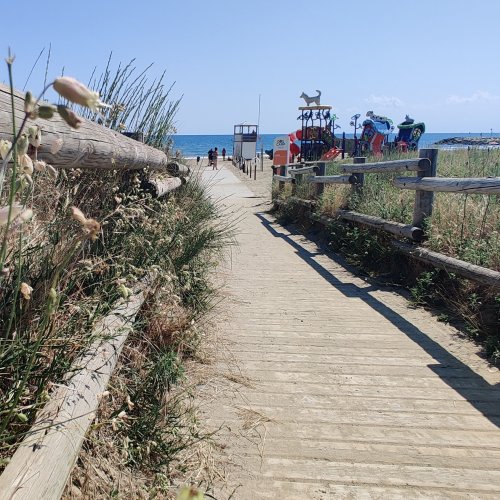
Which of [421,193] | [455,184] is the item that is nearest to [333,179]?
[421,193]

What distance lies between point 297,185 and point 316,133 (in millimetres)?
11459

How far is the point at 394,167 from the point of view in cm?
767

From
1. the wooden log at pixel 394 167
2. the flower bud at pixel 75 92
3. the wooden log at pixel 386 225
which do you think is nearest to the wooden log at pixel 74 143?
the flower bud at pixel 75 92

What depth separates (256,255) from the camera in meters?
9.35

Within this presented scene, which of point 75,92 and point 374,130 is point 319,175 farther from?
point 374,130

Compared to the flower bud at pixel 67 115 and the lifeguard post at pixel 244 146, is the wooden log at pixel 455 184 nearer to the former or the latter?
the flower bud at pixel 67 115

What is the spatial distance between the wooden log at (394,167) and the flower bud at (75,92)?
622 centimetres

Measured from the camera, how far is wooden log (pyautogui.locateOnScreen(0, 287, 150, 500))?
5.06 feet

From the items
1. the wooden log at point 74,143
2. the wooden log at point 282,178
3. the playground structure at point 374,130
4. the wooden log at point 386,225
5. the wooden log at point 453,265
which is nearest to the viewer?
the wooden log at point 74,143

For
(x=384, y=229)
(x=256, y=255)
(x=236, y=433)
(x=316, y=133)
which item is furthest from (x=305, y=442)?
(x=316, y=133)

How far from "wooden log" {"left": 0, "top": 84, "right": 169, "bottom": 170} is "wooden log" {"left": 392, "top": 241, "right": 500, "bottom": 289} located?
2977 millimetres

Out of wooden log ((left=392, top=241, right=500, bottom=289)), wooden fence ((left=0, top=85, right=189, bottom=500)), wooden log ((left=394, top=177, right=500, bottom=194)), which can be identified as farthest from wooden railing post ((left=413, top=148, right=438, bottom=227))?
wooden fence ((left=0, top=85, right=189, bottom=500))

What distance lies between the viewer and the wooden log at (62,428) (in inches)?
60.7

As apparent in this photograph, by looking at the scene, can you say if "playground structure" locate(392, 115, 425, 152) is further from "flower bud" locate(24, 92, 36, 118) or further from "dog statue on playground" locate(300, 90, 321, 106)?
"flower bud" locate(24, 92, 36, 118)
